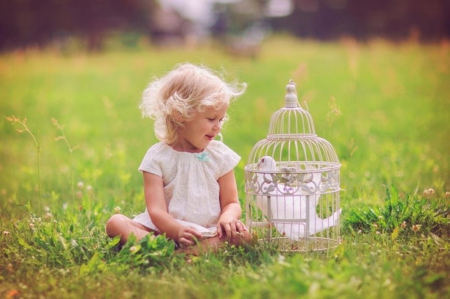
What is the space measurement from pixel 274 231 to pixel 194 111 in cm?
100

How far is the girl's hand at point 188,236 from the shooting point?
3635 mm

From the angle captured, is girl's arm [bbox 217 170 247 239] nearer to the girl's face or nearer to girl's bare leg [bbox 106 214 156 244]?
the girl's face

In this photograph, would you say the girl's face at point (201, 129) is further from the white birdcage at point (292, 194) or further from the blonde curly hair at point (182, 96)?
the white birdcage at point (292, 194)

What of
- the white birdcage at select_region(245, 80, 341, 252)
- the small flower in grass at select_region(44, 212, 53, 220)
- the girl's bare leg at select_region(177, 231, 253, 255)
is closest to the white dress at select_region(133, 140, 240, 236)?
the girl's bare leg at select_region(177, 231, 253, 255)

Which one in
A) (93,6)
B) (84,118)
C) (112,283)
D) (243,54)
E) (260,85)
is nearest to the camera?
(112,283)

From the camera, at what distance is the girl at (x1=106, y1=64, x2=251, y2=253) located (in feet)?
12.3

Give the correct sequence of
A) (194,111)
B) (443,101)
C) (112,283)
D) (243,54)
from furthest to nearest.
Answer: (243,54) < (443,101) < (194,111) < (112,283)

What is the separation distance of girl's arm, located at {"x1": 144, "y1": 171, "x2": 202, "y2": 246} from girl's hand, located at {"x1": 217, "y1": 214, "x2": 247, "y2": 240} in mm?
154

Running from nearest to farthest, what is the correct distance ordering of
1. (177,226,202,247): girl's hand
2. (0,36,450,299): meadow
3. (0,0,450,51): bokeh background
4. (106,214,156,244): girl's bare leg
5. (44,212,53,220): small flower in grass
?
(0,36,450,299): meadow
(177,226,202,247): girl's hand
(106,214,156,244): girl's bare leg
(44,212,53,220): small flower in grass
(0,0,450,51): bokeh background

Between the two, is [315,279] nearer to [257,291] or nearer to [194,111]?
[257,291]

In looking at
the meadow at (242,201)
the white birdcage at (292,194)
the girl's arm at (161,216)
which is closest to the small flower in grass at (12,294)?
the meadow at (242,201)

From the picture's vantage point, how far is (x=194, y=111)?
12.5ft

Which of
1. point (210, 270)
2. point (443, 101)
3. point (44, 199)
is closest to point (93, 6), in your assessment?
Result: point (443, 101)

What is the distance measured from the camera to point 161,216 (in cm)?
376
